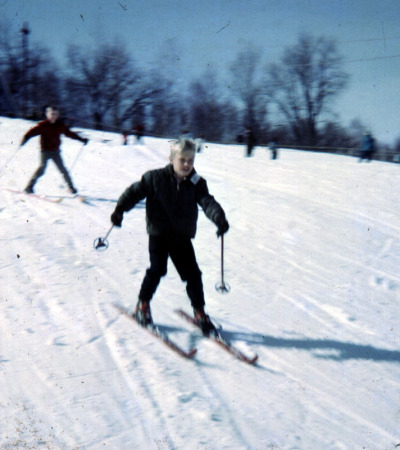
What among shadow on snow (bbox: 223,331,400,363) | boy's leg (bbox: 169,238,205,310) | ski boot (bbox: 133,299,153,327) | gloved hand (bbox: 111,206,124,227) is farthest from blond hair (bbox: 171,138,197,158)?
shadow on snow (bbox: 223,331,400,363)

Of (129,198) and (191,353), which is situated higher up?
(129,198)

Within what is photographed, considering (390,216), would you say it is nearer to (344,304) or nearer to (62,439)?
(344,304)

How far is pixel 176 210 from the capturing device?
396 cm

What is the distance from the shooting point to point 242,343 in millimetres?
4152

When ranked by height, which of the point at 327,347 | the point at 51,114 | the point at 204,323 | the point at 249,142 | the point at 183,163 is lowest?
the point at 327,347

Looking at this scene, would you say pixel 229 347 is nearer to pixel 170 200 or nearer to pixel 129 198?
pixel 170 200

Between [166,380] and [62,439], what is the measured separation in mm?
870

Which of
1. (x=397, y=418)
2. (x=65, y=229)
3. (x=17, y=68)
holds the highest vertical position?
(x=17, y=68)

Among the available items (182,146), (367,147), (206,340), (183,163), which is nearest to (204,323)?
(206,340)

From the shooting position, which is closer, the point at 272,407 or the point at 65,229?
the point at 272,407

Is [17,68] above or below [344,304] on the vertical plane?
above

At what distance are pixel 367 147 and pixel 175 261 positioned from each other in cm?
1540

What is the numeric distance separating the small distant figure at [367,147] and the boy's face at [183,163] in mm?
15411

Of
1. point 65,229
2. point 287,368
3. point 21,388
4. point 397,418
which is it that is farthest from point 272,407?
point 65,229
